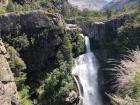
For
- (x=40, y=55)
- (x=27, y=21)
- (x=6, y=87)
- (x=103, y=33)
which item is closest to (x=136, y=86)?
(x=6, y=87)

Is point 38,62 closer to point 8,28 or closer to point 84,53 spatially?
point 8,28

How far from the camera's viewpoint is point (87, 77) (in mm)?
67688

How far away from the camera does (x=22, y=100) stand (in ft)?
155

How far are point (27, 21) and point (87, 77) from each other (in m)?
16.6

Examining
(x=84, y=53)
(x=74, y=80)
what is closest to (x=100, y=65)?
(x=84, y=53)

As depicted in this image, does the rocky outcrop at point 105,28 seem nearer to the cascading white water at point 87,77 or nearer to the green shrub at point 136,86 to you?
the cascading white water at point 87,77

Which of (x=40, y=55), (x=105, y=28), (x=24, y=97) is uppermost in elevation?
(x=105, y=28)

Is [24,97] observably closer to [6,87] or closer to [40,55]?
[6,87]

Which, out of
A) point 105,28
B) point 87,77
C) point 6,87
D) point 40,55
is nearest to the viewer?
point 6,87

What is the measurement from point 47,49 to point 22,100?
1269cm

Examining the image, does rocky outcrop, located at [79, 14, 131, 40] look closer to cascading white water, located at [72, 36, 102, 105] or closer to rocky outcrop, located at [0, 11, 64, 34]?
cascading white water, located at [72, 36, 102, 105]

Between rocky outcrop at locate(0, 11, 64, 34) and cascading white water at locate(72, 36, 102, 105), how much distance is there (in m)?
11.0

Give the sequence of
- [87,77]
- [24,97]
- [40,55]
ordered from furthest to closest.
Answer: [87,77] → [40,55] → [24,97]

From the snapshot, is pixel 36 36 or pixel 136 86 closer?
pixel 136 86
